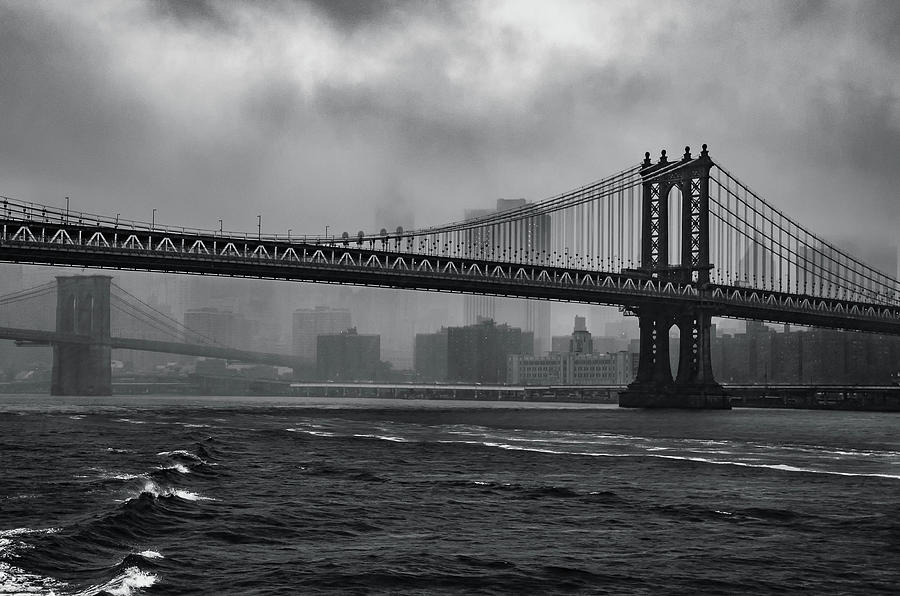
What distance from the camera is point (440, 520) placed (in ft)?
96.8

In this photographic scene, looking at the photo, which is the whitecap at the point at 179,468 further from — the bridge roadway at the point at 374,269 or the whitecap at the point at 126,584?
the bridge roadway at the point at 374,269

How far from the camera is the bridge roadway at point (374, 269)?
99.6 m

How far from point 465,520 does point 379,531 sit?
2883 mm

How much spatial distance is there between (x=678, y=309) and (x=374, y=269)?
40036 mm

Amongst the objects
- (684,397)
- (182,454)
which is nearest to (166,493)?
(182,454)

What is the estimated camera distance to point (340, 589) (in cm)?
2086

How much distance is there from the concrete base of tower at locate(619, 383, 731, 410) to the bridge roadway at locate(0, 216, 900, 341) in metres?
9.47

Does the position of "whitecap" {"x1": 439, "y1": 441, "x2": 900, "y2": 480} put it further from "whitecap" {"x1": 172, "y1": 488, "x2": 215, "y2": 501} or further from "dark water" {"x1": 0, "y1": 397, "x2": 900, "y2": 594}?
"whitecap" {"x1": 172, "y1": 488, "x2": 215, "y2": 501}

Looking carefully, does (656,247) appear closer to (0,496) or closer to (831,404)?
(831,404)

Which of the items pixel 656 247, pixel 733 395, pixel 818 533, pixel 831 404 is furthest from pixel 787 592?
pixel 733 395

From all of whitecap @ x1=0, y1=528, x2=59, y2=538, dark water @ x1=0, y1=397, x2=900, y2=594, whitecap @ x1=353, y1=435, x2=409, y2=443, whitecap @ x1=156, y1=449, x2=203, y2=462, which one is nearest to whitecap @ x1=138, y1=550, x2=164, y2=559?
dark water @ x1=0, y1=397, x2=900, y2=594

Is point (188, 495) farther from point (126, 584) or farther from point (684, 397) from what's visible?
point (684, 397)

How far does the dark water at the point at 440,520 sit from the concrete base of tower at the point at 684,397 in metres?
77.6

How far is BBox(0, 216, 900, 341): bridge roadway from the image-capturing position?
99.6 meters
